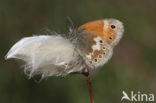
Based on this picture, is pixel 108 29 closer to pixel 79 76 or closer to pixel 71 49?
pixel 71 49

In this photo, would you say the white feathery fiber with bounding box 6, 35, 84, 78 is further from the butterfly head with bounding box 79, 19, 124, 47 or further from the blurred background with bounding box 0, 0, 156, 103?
the blurred background with bounding box 0, 0, 156, 103

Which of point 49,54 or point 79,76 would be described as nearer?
point 49,54

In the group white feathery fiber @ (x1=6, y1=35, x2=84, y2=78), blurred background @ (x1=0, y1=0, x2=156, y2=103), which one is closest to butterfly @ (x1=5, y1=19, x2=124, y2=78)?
white feathery fiber @ (x1=6, y1=35, x2=84, y2=78)

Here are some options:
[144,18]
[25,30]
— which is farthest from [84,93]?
[144,18]

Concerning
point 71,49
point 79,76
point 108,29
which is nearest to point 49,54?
point 71,49

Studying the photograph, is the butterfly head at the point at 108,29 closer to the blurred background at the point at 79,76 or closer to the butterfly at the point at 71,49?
the butterfly at the point at 71,49

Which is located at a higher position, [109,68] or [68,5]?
[68,5]

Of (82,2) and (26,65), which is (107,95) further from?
(26,65)
